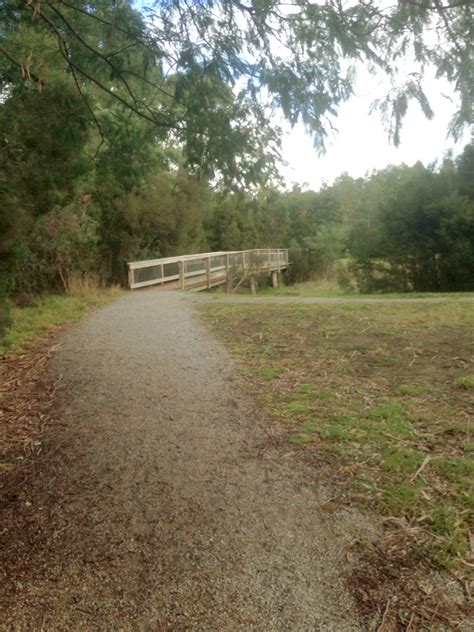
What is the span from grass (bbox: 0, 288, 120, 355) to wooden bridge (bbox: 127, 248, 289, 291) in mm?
2939

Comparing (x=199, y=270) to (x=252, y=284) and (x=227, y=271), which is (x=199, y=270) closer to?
(x=227, y=271)

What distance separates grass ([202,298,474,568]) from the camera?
100 inches

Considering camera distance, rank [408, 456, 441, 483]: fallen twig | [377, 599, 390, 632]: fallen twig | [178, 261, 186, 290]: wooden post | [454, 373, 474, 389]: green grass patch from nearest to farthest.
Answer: [377, 599, 390, 632]: fallen twig, [408, 456, 441, 483]: fallen twig, [454, 373, 474, 389]: green grass patch, [178, 261, 186, 290]: wooden post

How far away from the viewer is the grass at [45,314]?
6860 millimetres

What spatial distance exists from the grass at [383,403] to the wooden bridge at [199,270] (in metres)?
8.34

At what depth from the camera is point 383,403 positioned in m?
3.98

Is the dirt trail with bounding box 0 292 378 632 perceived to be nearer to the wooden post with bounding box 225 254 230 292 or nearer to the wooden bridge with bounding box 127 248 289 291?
the wooden bridge with bounding box 127 248 289 291

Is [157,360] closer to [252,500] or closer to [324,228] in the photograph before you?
[252,500]

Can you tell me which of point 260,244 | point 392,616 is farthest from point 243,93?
point 260,244

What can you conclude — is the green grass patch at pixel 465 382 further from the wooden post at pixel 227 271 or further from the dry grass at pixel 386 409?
the wooden post at pixel 227 271

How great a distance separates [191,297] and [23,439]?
367 inches

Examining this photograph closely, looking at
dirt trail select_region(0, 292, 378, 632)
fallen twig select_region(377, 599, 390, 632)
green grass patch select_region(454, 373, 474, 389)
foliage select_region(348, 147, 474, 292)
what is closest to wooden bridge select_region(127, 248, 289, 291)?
foliage select_region(348, 147, 474, 292)

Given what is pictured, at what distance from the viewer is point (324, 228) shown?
3259 centimetres

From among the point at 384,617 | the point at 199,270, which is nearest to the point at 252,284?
the point at 199,270
